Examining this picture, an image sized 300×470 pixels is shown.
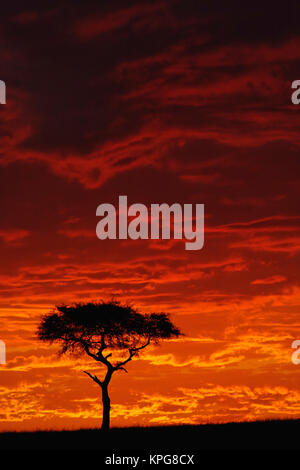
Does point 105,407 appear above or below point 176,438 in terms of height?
above

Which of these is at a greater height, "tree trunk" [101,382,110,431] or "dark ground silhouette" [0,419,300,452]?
"tree trunk" [101,382,110,431]

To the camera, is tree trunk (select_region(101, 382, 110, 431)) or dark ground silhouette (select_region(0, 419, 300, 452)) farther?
tree trunk (select_region(101, 382, 110, 431))

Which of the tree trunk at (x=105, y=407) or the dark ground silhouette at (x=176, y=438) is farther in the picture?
the tree trunk at (x=105, y=407)

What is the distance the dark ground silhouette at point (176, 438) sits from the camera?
43625 millimetres

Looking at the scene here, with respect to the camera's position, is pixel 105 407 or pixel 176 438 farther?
pixel 105 407

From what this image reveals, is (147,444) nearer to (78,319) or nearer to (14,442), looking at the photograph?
(14,442)

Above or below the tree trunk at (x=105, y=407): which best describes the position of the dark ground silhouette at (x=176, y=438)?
below

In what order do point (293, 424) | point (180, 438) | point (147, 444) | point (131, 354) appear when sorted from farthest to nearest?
point (131, 354)
point (293, 424)
point (180, 438)
point (147, 444)

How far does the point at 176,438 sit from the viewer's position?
4872cm

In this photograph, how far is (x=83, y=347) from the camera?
70188 mm

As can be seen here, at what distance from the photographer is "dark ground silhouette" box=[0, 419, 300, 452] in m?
43.6
